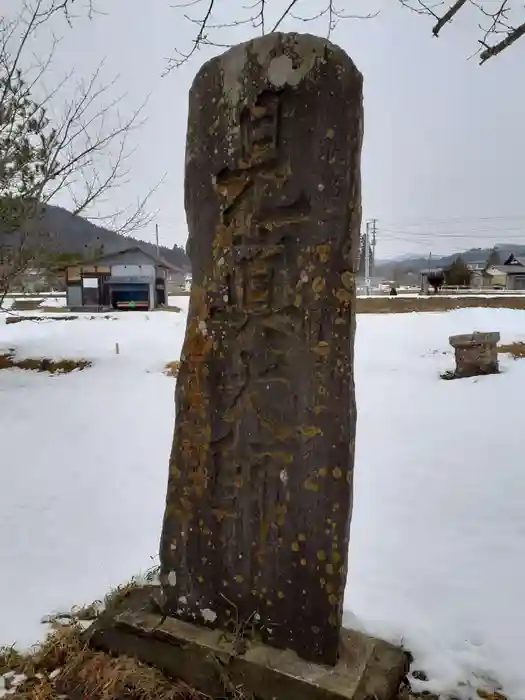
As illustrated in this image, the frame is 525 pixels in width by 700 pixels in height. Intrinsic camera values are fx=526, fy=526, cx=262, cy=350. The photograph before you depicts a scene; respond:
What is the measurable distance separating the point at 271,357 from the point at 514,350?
10.0 metres

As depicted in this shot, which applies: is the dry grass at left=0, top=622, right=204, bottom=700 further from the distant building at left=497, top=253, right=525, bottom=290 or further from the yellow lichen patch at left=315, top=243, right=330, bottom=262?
the distant building at left=497, top=253, right=525, bottom=290

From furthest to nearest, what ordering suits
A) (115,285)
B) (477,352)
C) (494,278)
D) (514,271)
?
1. (494,278)
2. (514,271)
3. (115,285)
4. (477,352)

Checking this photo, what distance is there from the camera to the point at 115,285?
2230 cm

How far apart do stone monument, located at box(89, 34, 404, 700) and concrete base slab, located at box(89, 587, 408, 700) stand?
0.05 feet

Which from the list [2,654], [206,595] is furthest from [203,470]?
[2,654]

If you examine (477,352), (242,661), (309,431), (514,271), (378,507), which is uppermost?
(514,271)

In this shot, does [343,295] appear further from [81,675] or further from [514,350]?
[514,350]

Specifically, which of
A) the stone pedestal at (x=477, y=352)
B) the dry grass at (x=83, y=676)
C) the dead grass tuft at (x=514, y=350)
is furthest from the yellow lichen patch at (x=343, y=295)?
the dead grass tuft at (x=514, y=350)

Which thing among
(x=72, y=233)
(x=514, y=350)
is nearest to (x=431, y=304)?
(x=514, y=350)

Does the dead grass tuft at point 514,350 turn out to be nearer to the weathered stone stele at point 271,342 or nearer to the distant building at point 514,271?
the weathered stone stele at point 271,342

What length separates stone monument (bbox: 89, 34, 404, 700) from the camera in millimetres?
1755

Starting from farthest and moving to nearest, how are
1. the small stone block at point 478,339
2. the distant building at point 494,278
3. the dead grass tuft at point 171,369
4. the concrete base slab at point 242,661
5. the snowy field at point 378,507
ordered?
1. the distant building at point 494,278
2. the dead grass tuft at point 171,369
3. the small stone block at point 478,339
4. the snowy field at point 378,507
5. the concrete base slab at point 242,661

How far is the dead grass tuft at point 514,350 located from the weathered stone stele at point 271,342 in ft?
30.0

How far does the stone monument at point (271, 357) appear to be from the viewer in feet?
5.76
